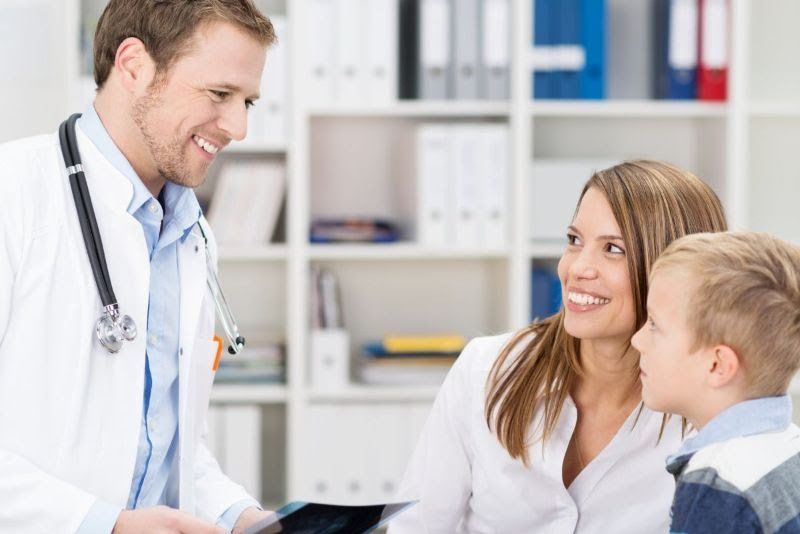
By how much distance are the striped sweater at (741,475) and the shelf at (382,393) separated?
1.94m

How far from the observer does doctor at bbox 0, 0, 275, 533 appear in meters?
1.36

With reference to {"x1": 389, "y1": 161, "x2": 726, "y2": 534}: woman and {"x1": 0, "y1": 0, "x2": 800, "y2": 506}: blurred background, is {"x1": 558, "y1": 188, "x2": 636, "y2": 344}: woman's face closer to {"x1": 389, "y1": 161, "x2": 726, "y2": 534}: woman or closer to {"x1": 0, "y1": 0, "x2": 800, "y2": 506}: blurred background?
{"x1": 389, "y1": 161, "x2": 726, "y2": 534}: woman

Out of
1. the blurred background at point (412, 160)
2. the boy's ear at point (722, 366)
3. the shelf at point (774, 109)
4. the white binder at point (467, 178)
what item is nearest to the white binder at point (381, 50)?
the blurred background at point (412, 160)

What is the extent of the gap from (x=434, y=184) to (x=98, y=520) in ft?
6.19

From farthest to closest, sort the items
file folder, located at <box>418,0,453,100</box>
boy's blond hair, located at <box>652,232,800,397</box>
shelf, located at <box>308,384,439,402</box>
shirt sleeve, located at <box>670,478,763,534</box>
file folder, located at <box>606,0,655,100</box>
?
file folder, located at <box>606,0,655,100</box> < shelf, located at <box>308,384,439,402</box> < file folder, located at <box>418,0,453,100</box> < boy's blond hair, located at <box>652,232,800,397</box> < shirt sleeve, located at <box>670,478,763,534</box>

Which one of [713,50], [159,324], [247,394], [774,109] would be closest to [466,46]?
[713,50]

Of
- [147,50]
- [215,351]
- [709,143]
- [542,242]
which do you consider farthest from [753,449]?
[709,143]

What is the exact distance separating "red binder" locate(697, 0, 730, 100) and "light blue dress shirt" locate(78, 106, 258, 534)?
1.96m

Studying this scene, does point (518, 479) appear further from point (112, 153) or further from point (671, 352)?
point (112, 153)

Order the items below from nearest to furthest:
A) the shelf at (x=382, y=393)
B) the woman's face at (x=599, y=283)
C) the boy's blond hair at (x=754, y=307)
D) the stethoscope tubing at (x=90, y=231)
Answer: the boy's blond hair at (x=754, y=307) → the stethoscope tubing at (x=90, y=231) → the woman's face at (x=599, y=283) → the shelf at (x=382, y=393)

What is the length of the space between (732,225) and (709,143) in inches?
12.8

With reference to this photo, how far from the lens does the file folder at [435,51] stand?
3.04 m

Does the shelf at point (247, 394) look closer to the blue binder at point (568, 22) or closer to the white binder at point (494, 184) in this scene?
the white binder at point (494, 184)

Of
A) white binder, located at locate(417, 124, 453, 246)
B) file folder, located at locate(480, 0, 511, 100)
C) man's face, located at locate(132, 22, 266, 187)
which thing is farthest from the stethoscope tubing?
file folder, located at locate(480, 0, 511, 100)
